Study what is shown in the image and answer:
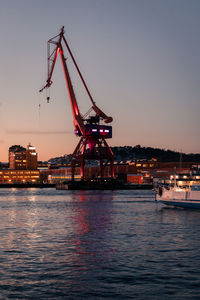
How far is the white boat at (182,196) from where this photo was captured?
171ft

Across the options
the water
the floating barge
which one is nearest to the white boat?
the water

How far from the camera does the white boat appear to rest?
5203 cm

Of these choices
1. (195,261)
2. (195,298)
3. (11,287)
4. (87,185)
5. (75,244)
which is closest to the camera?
(195,298)

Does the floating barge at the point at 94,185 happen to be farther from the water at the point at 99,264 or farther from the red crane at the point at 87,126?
the water at the point at 99,264

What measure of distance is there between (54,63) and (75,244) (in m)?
113

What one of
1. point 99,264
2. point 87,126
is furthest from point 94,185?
point 99,264

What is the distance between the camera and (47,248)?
21781 millimetres

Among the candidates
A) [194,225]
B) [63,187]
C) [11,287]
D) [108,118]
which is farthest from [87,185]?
[11,287]

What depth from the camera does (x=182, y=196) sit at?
53656mm

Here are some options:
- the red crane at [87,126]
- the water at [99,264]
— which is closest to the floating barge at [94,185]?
the red crane at [87,126]

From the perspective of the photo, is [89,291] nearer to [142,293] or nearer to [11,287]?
[142,293]

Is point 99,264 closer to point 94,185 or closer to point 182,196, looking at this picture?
point 182,196

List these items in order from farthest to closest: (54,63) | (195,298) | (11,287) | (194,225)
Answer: (54,63) < (194,225) < (11,287) < (195,298)

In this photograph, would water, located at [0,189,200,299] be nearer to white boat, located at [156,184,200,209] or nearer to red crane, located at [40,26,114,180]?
white boat, located at [156,184,200,209]
